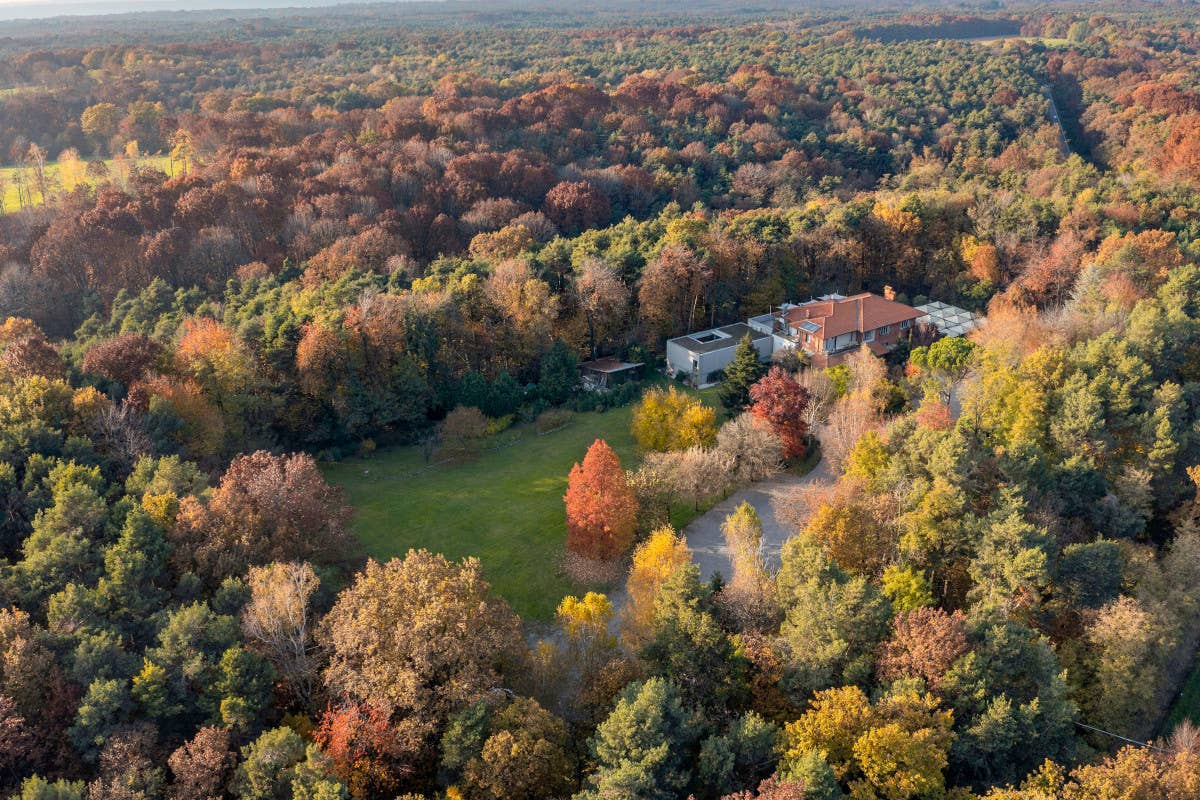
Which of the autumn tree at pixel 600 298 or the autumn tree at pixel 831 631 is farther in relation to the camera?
the autumn tree at pixel 600 298

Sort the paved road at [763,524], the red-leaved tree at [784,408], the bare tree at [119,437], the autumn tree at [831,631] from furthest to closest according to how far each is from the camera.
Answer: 1. the red-leaved tree at [784,408]
2. the paved road at [763,524]
3. the bare tree at [119,437]
4. the autumn tree at [831,631]

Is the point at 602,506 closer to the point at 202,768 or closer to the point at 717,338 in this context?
the point at 202,768

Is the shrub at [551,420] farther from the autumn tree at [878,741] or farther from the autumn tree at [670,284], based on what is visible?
the autumn tree at [878,741]

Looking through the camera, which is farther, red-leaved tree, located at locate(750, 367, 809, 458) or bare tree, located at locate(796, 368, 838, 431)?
bare tree, located at locate(796, 368, 838, 431)

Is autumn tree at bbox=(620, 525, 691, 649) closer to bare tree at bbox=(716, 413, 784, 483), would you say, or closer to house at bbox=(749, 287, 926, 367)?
bare tree at bbox=(716, 413, 784, 483)

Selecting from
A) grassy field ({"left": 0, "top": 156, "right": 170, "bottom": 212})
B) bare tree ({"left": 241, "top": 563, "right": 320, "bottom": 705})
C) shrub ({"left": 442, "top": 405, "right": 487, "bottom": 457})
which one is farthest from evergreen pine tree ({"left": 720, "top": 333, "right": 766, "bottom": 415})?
grassy field ({"left": 0, "top": 156, "right": 170, "bottom": 212})

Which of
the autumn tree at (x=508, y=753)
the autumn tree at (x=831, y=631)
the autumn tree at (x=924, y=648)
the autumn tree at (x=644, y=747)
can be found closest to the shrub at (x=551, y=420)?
the autumn tree at (x=831, y=631)

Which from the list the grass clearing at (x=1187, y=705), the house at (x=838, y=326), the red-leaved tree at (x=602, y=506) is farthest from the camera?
the house at (x=838, y=326)
